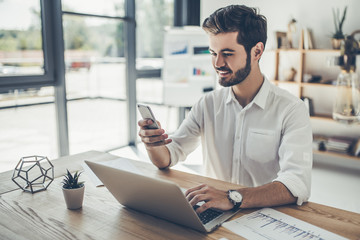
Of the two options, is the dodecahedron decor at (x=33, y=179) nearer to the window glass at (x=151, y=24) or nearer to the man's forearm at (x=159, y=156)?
the man's forearm at (x=159, y=156)

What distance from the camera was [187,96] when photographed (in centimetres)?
459

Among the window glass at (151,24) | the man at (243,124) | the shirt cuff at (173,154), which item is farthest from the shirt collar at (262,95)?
the window glass at (151,24)

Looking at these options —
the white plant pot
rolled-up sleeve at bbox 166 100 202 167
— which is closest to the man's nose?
rolled-up sleeve at bbox 166 100 202 167

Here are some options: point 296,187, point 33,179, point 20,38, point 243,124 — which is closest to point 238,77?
point 243,124

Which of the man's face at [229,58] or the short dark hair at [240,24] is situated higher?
the short dark hair at [240,24]

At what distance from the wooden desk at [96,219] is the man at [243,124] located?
0.22 meters

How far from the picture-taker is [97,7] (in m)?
4.11

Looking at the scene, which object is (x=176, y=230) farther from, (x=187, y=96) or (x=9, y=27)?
(x=187, y=96)

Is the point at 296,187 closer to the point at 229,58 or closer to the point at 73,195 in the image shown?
the point at 229,58

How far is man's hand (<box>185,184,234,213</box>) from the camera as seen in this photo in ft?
3.50

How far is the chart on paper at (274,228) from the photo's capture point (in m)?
0.94

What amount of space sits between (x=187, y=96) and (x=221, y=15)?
3066mm

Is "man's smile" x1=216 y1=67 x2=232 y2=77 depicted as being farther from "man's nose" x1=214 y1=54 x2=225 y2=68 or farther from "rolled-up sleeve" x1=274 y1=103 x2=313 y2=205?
"rolled-up sleeve" x1=274 y1=103 x2=313 y2=205

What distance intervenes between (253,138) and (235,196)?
0.53 metres
